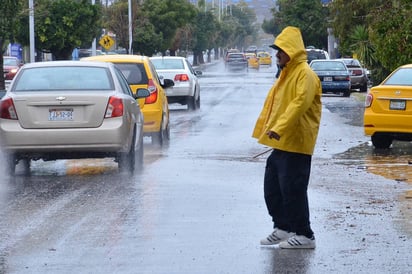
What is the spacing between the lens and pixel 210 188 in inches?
512

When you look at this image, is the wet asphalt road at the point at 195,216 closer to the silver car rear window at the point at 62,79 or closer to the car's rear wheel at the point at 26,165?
the car's rear wheel at the point at 26,165

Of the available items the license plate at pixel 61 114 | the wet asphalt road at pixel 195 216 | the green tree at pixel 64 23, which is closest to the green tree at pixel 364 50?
the green tree at pixel 64 23

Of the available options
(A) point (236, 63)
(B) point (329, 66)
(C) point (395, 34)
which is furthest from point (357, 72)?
(A) point (236, 63)

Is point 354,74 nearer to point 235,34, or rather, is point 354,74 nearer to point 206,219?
point 206,219

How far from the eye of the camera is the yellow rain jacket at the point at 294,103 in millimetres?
8867

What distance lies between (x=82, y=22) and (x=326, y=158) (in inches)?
1323

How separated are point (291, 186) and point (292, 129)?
473 mm

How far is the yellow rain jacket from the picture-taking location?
887cm

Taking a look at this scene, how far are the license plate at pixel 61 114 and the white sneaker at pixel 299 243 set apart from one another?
5617 mm

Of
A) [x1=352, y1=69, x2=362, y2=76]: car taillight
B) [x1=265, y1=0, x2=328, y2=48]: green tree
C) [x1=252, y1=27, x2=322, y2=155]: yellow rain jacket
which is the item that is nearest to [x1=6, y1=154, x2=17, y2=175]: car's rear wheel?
[x1=252, y1=27, x2=322, y2=155]: yellow rain jacket

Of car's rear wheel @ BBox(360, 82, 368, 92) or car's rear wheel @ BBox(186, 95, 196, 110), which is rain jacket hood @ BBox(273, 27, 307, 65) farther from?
car's rear wheel @ BBox(360, 82, 368, 92)

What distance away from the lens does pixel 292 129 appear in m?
8.94

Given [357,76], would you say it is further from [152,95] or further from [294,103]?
[294,103]

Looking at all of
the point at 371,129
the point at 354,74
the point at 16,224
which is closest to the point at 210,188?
the point at 16,224
